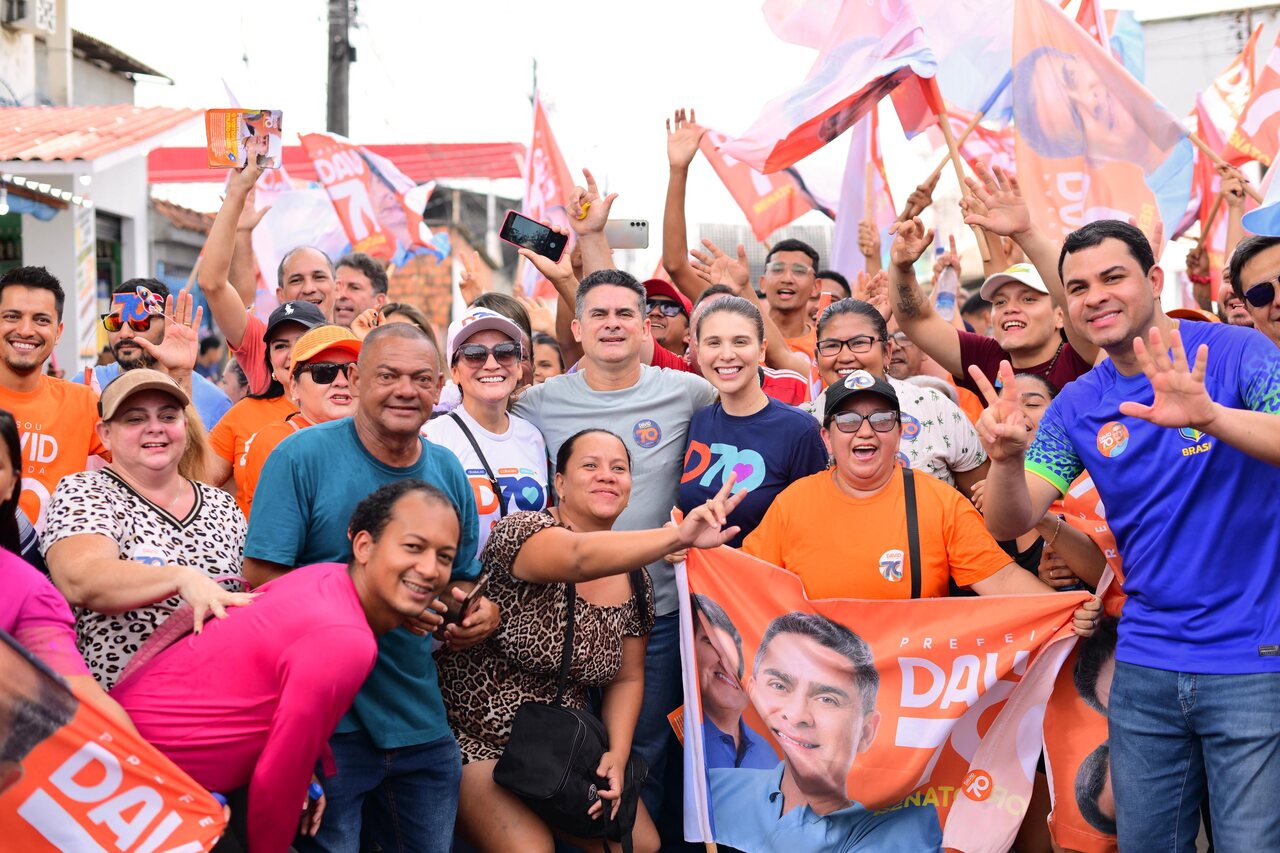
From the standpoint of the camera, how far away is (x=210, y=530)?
417 cm

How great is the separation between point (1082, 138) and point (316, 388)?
425 cm

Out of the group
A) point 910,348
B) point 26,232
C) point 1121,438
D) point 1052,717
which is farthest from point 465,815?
point 26,232

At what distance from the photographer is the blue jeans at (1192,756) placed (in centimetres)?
378

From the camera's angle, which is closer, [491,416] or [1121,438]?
[1121,438]

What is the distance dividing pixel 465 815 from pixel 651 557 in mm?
1211

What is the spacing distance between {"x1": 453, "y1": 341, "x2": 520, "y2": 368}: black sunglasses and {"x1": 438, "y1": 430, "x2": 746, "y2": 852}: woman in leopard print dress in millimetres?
473

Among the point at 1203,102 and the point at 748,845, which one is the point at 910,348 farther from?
the point at 1203,102

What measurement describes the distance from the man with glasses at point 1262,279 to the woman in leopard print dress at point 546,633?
2.11 m

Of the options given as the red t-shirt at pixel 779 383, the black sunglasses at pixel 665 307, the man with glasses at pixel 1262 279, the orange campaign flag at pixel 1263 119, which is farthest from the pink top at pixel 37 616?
the orange campaign flag at pixel 1263 119

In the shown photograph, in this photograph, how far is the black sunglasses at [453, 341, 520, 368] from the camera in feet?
16.8

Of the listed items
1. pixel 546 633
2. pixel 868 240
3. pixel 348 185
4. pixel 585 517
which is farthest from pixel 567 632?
pixel 348 185

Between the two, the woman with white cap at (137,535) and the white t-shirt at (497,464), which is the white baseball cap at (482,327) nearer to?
Result: the white t-shirt at (497,464)

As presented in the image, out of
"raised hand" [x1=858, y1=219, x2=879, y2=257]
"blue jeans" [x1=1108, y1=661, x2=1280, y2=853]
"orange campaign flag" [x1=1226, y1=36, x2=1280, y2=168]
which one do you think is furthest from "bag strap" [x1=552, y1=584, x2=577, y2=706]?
"orange campaign flag" [x1=1226, y1=36, x2=1280, y2=168]

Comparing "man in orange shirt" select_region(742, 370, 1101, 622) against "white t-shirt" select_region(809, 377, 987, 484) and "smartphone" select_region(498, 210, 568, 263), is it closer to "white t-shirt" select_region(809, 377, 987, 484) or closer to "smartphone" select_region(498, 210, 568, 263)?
"white t-shirt" select_region(809, 377, 987, 484)
